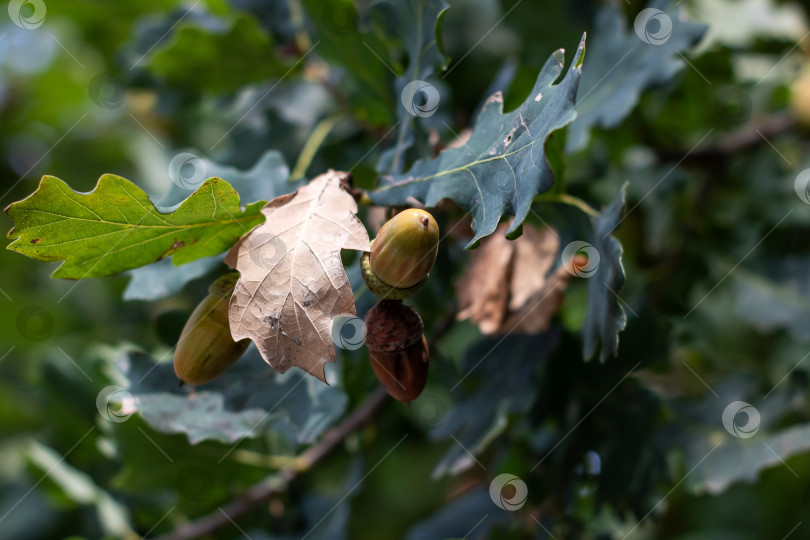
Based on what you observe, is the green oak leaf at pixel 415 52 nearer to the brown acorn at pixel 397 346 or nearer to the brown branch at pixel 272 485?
the brown acorn at pixel 397 346

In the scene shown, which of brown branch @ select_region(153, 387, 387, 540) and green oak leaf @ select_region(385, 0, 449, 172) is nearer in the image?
green oak leaf @ select_region(385, 0, 449, 172)

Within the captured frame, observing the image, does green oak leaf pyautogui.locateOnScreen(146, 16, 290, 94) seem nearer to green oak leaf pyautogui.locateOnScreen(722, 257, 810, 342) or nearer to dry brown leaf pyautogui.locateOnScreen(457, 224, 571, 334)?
dry brown leaf pyautogui.locateOnScreen(457, 224, 571, 334)

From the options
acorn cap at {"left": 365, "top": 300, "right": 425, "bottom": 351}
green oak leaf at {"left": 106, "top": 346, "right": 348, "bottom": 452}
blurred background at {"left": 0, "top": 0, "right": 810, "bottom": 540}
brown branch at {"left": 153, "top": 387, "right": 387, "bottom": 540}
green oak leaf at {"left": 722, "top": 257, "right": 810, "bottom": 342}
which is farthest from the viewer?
green oak leaf at {"left": 722, "top": 257, "right": 810, "bottom": 342}

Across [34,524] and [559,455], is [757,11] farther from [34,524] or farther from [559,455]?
[34,524]

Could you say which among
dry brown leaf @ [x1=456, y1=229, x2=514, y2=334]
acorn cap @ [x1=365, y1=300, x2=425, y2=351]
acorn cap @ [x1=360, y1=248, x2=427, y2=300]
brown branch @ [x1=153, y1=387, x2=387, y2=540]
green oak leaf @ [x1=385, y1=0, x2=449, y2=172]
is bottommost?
brown branch @ [x1=153, y1=387, x2=387, y2=540]

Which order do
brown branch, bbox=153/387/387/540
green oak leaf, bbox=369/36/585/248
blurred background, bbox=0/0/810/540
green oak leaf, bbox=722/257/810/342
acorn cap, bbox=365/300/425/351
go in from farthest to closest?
green oak leaf, bbox=722/257/810/342
brown branch, bbox=153/387/387/540
blurred background, bbox=0/0/810/540
acorn cap, bbox=365/300/425/351
green oak leaf, bbox=369/36/585/248

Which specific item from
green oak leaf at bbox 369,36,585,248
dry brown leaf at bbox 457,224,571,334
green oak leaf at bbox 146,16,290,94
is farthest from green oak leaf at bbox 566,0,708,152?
green oak leaf at bbox 146,16,290,94

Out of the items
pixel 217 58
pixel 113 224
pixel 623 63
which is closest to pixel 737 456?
pixel 623 63
